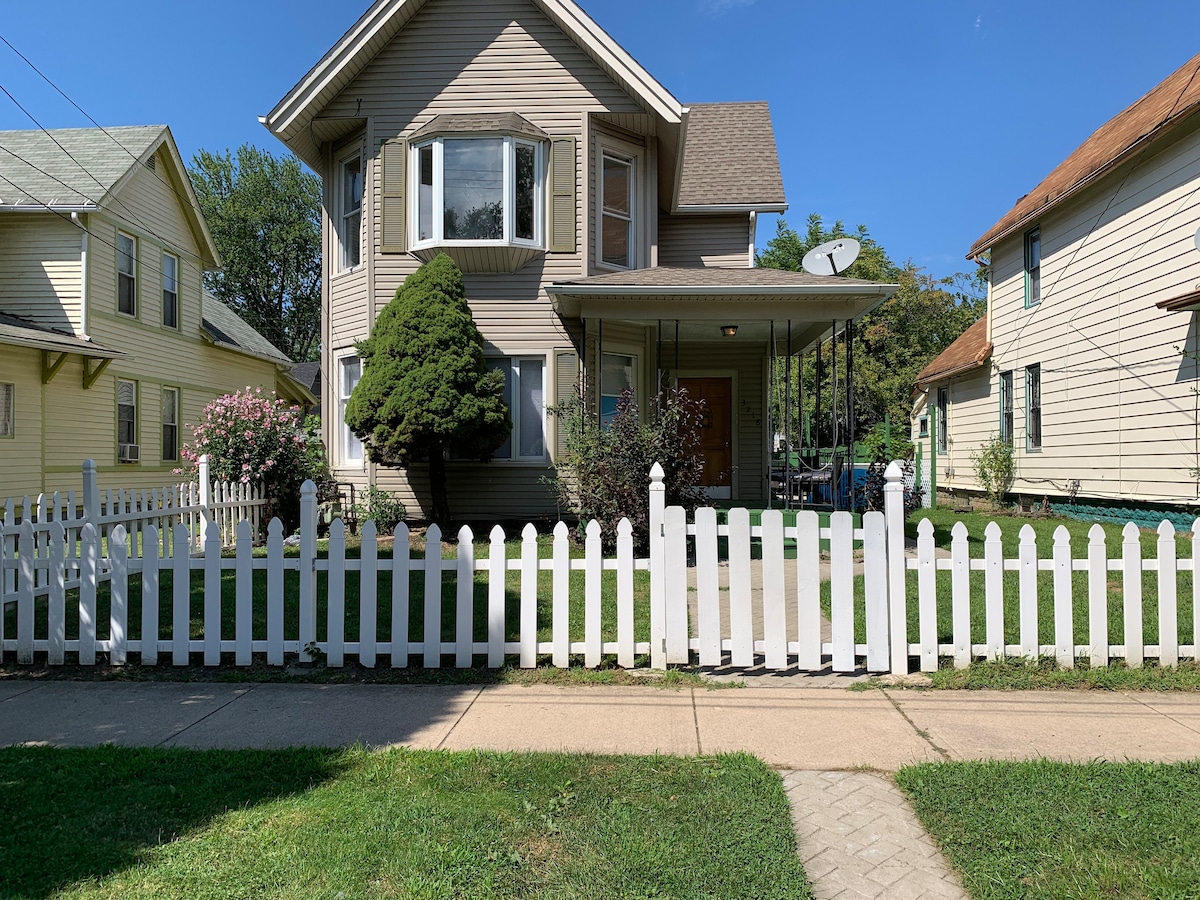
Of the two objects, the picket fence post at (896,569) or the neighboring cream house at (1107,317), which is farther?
the neighboring cream house at (1107,317)

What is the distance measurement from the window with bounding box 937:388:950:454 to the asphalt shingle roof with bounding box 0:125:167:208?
2125cm

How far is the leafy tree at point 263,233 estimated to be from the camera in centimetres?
4275

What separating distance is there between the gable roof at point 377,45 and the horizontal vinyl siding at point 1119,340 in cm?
766

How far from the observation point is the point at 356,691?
5074 mm

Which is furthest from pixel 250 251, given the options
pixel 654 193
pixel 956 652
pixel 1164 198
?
pixel 956 652

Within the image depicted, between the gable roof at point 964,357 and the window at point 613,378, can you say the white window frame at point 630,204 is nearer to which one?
the window at point 613,378

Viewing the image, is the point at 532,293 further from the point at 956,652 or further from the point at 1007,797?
the point at 1007,797

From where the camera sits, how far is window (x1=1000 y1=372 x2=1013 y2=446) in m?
17.4

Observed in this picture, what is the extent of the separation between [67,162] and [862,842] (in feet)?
68.6

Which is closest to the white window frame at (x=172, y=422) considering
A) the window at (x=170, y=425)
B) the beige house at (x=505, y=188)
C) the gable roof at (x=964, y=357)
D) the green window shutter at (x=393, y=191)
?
the window at (x=170, y=425)

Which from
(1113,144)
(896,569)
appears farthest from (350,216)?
(1113,144)

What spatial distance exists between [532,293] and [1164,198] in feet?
32.3

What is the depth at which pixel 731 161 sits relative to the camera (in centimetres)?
1616

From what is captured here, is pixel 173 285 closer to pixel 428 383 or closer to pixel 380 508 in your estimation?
pixel 380 508
